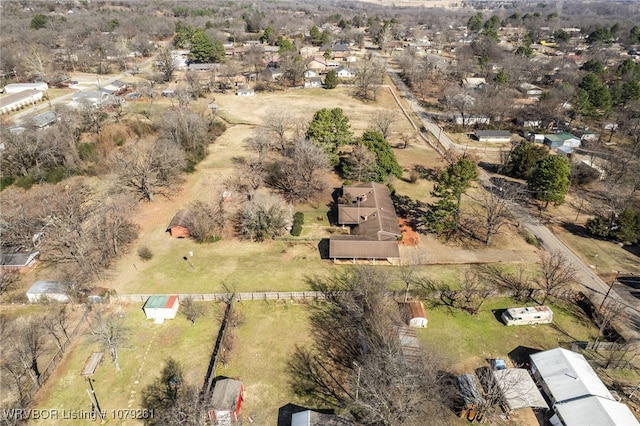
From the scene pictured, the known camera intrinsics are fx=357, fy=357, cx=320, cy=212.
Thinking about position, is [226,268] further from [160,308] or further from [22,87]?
[22,87]

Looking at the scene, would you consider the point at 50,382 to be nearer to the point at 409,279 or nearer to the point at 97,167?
the point at 409,279

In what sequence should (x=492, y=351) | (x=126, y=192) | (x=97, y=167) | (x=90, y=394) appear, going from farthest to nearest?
(x=97, y=167), (x=126, y=192), (x=492, y=351), (x=90, y=394)

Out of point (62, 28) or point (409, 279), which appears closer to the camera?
point (409, 279)

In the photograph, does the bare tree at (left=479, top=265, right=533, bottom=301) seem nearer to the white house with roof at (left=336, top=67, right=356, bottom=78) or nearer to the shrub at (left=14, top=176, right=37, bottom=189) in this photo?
the shrub at (left=14, top=176, right=37, bottom=189)

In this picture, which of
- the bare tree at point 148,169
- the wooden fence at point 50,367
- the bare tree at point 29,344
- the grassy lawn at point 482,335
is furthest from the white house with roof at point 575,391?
the bare tree at point 148,169

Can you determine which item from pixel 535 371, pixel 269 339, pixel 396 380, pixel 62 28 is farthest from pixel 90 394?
pixel 62 28

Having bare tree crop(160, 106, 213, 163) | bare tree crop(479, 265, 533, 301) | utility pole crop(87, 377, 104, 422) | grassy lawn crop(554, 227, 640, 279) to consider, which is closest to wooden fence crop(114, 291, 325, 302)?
utility pole crop(87, 377, 104, 422)
